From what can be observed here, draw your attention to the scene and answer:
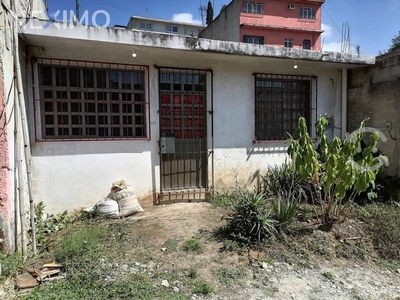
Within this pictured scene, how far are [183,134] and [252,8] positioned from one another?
19.8 metres

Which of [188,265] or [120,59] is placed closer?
[188,265]

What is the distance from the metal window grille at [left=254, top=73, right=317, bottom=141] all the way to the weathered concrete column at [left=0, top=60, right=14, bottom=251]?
174 inches

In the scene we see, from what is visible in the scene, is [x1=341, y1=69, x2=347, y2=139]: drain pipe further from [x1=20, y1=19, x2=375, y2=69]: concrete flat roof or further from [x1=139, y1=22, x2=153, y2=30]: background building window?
[x1=139, y1=22, x2=153, y2=30]: background building window

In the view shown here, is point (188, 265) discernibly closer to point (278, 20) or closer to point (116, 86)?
point (116, 86)

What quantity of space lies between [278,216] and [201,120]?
247 cm

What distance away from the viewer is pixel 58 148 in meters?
4.60

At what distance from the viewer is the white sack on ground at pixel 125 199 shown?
471 centimetres

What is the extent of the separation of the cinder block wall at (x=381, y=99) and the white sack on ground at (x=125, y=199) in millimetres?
5134

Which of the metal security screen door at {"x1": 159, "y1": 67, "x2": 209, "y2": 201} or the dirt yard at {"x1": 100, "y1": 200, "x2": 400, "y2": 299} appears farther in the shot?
the metal security screen door at {"x1": 159, "y1": 67, "x2": 209, "y2": 201}

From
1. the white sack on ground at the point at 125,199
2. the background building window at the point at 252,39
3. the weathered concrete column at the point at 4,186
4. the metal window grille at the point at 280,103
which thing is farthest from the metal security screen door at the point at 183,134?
the background building window at the point at 252,39

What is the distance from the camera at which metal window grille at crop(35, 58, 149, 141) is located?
4562mm

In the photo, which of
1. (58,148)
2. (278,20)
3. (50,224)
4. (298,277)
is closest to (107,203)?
(50,224)

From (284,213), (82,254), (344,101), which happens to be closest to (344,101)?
(344,101)

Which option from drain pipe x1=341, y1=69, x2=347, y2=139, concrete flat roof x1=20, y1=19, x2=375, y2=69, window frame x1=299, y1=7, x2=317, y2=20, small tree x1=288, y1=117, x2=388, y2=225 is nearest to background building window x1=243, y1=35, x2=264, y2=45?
window frame x1=299, y1=7, x2=317, y2=20
